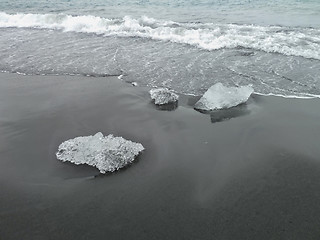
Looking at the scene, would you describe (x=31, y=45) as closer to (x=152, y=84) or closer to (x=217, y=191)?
(x=152, y=84)

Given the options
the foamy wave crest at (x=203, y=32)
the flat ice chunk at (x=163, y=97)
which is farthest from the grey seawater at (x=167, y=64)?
the flat ice chunk at (x=163, y=97)

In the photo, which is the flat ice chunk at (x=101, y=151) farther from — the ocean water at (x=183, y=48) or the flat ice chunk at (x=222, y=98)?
the ocean water at (x=183, y=48)

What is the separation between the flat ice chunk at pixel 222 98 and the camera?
5.99 meters

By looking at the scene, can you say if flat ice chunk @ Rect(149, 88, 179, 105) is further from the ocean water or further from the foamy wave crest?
the foamy wave crest

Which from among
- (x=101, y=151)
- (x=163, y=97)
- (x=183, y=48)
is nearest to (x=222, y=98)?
(x=163, y=97)

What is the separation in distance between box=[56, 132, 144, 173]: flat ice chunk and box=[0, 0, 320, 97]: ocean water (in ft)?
9.22

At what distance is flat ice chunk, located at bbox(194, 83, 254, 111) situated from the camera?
236 inches

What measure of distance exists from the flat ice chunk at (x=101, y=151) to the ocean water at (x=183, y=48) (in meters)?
2.81

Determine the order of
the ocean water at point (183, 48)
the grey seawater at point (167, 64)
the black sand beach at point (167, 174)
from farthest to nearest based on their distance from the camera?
the ocean water at point (183, 48) → the grey seawater at point (167, 64) → the black sand beach at point (167, 174)

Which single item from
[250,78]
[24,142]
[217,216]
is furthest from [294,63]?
[24,142]

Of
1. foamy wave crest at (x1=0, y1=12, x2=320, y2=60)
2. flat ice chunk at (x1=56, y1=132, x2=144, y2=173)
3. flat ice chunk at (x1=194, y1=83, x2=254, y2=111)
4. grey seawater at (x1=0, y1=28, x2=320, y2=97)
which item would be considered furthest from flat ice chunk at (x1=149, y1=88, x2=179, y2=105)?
foamy wave crest at (x1=0, y1=12, x2=320, y2=60)

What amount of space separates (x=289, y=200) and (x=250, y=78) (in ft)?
14.3

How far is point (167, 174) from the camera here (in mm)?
4207

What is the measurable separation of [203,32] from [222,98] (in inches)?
271
